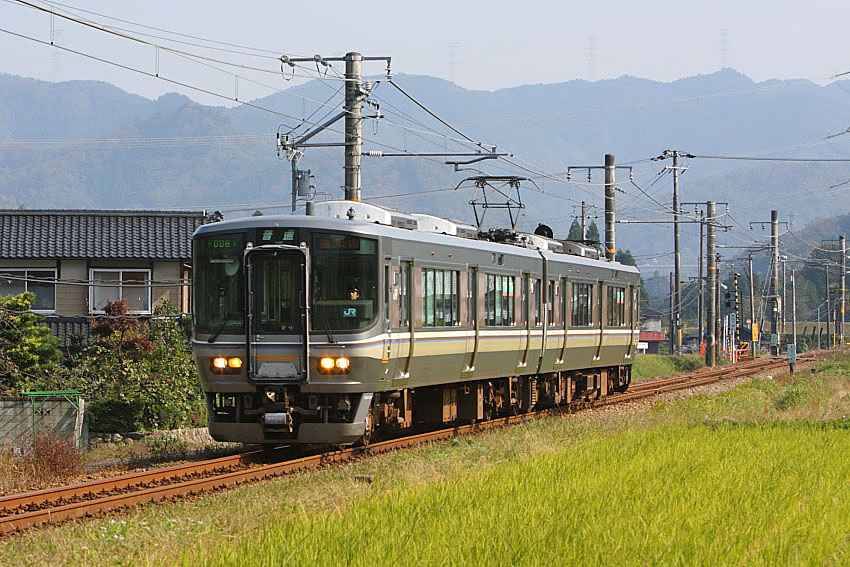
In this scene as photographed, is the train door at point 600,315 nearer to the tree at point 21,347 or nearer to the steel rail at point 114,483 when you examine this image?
the tree at point 21,347

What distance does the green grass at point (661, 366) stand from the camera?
41.9 metres

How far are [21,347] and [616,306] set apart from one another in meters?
11.9

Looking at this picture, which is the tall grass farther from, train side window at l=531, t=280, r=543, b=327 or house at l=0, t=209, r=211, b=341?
house at l=0, t=209, r=211, b=341

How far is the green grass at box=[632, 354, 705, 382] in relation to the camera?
1651 inches

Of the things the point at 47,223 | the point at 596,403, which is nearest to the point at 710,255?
the point at 596,403

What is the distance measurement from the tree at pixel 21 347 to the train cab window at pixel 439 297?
9101 millimetres

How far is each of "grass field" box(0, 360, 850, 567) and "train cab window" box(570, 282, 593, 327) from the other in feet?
22.8

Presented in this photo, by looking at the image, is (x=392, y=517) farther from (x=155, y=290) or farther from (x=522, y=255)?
(x=155, y=290)

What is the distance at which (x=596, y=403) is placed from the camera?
24.8 meters

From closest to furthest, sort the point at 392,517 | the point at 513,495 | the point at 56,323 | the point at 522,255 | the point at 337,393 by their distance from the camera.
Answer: the point at 392,517
the point at 513,495
the point at 337,393
the point at 522,255
the point at 56,323

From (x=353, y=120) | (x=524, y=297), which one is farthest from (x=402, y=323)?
(x=353, y=120)

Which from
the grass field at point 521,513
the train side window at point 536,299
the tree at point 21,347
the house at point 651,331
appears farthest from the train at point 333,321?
the house at point 651,331

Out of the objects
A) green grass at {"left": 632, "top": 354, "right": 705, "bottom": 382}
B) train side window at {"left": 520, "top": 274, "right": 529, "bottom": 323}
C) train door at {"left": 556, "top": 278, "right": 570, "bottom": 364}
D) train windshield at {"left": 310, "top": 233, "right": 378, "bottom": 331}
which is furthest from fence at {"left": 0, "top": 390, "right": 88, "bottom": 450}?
green grass at {"left": 632, "top": 354, "right": 705, "bottom": 382}

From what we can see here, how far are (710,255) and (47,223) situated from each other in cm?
2645
